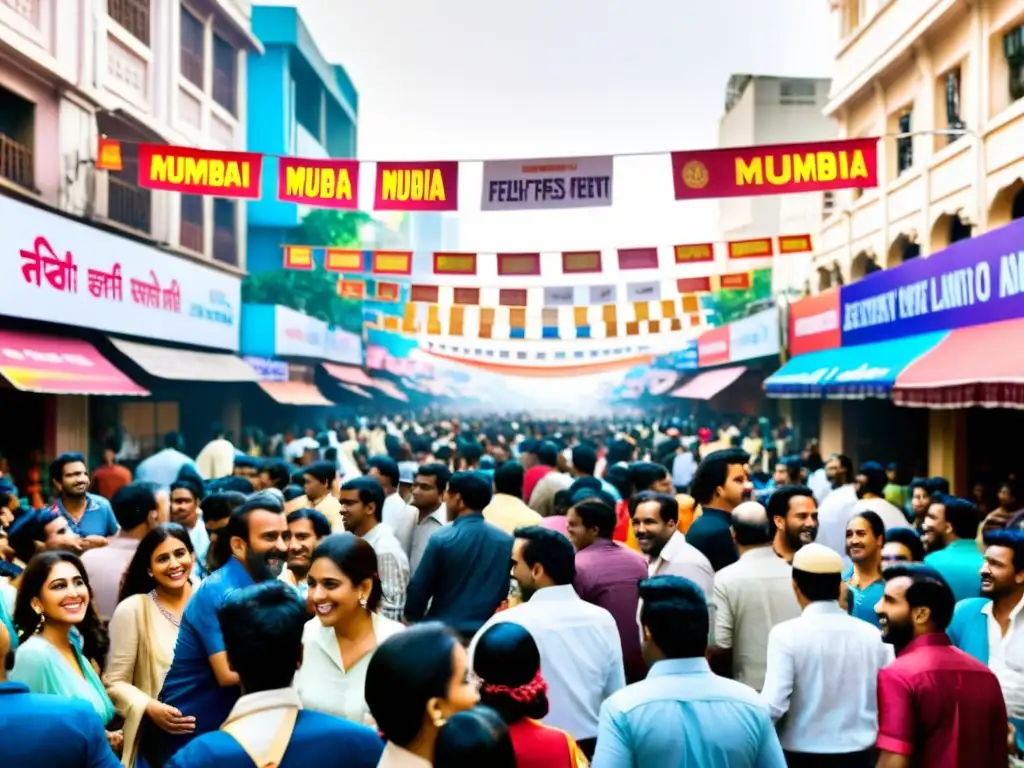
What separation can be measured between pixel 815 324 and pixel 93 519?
16.5m

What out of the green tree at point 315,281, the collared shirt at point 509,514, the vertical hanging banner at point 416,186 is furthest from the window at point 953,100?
the green tree at point 315,281

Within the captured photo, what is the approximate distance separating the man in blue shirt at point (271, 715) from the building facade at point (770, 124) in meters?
33.6

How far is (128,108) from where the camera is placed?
17141mm

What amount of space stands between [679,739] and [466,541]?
9.54 feet

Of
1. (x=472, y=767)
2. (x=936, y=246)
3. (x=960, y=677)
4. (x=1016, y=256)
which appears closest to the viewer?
(x=472, y=767)

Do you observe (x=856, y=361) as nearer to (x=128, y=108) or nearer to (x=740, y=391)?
(x=128, y=108)

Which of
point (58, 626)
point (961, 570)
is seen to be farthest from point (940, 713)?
point (58, 626)

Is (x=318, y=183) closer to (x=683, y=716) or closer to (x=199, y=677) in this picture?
(x=199, y=677)

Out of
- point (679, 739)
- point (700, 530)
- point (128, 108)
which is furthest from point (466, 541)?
point (128, 108)

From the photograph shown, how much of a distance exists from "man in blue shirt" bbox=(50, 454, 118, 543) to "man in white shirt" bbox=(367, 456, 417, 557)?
6.42 feet

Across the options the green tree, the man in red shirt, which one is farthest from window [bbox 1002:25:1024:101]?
the green tree

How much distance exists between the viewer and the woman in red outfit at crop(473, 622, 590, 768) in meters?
2.90

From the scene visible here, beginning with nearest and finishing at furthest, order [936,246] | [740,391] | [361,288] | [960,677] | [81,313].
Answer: [960,677] < [81,313] < [936,246] < [361,288] < [740,391]

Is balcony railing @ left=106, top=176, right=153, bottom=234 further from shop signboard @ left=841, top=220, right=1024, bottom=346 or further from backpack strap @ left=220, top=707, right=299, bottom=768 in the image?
backpack strap @ left=220, top=707, right=299, bottom=768
